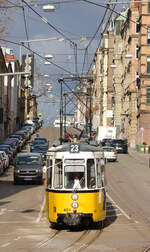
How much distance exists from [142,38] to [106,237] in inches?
2259

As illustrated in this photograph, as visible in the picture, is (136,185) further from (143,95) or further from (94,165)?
(143,95)

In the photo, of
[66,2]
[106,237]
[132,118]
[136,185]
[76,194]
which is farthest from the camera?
[132,118]

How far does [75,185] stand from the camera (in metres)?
14.9

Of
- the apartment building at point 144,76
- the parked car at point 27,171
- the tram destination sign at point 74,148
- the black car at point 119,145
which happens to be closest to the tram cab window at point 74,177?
the tram destination sign at point 74,148

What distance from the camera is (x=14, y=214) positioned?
18.9 m

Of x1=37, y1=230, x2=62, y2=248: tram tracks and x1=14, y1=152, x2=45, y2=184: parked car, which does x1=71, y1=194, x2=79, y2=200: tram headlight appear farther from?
x1=14, y1=152, x2=45, y2=184: parked car

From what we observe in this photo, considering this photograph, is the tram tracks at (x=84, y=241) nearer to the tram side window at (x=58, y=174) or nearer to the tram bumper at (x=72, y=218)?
the tram bumper at (x=72, y=218)

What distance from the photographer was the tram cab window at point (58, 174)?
1503 cm

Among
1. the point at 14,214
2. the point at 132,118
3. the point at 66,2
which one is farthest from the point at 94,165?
the point at 132,118

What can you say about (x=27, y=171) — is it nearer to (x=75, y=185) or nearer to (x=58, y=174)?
(x=58, y=174)

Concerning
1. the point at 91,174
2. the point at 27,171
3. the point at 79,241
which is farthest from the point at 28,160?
Result: the point at 79,241

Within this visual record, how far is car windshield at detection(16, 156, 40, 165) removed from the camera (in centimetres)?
3388

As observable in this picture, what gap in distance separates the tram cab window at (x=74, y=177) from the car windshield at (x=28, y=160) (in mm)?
18895

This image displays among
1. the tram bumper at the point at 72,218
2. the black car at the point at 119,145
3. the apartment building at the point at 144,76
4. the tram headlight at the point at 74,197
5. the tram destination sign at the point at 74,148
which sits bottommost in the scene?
the black car at the point at 119,145
